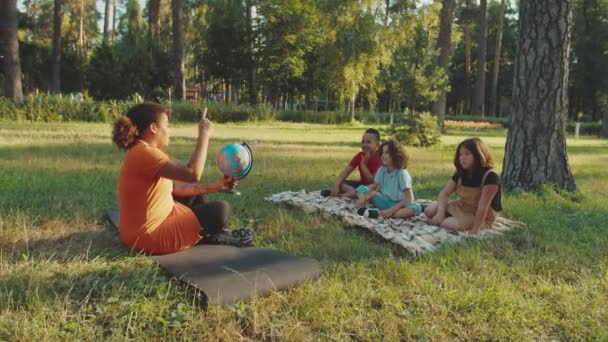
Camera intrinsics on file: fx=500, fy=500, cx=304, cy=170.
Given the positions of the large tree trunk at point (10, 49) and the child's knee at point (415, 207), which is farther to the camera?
the large tree trunk at point (10, 49)

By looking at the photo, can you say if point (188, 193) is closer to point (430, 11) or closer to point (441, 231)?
point (441, 231)

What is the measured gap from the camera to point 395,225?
18.6 feet

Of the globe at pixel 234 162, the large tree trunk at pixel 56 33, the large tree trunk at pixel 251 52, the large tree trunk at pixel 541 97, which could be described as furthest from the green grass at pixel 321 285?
the large tree trunk at pixel 251 52

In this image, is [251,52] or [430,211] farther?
[251,52]

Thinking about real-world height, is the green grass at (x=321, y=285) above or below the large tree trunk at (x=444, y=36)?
below

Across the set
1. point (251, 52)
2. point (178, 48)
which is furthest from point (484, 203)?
point (251, 52)

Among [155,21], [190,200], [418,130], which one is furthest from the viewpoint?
[155,21]

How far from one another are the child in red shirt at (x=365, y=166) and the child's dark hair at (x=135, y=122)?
3.56 metres

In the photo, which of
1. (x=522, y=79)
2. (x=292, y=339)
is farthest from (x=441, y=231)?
(x=522, y=79)

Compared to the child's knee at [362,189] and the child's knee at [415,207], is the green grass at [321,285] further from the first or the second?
the child's knee at [362,189]

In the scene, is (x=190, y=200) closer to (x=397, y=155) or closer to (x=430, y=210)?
(x=397, y=155)

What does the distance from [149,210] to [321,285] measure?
153 centimetres

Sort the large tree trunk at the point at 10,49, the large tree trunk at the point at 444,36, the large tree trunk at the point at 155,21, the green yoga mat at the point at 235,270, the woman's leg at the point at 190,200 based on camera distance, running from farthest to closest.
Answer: the large tree trunk at the point at 155,21 → the large tree trunk at the point at 444,36 → the large tree trunk at the point at 10,49 → the woman's leg at the point at 190,200 → the green yoga mat at the point at 235,270

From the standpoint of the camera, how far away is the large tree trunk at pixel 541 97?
752 cm
